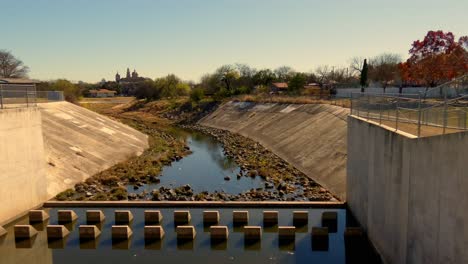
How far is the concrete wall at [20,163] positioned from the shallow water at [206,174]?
6716mm

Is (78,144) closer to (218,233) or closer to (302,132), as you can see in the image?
(218,233)

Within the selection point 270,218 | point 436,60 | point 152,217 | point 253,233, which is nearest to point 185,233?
point 152,217

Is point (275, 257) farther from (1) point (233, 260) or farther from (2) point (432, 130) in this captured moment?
(2) point (432, 130)

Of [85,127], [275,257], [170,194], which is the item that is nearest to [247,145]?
[85,127]

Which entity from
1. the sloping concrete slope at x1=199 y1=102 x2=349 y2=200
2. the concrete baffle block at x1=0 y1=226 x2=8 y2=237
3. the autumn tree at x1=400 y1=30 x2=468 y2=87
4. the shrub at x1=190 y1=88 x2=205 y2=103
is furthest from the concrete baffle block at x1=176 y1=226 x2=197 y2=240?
the shrub at x1=190 y1=88 x2=205 y2=103

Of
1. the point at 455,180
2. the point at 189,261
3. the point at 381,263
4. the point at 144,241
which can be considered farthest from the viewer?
the point at 144,241

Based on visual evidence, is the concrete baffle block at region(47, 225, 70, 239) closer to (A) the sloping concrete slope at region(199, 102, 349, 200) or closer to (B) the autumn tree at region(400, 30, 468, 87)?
(A) the sloping concrete slope at region(199, 102, 349, 200)

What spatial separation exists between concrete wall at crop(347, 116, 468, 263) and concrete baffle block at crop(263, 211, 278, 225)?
13.8 ft

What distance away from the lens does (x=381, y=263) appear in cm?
1467

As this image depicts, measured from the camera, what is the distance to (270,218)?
65.0 ft

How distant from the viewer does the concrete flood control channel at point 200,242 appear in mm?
16312

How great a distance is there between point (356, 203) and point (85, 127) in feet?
110

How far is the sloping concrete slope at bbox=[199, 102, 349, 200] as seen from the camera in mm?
30259

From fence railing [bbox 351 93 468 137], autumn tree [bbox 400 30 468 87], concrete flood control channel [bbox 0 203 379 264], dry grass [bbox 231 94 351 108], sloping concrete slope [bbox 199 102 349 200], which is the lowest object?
concrete flood control channel [bbox 0 203 379 264]
